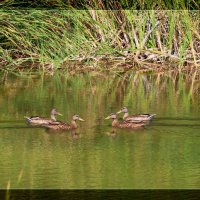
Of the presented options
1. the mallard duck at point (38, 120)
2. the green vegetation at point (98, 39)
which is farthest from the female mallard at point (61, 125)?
the green vegetation at point (98, 39)

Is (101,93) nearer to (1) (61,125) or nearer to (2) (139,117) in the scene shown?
(2) (139,117)

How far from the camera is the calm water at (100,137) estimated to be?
773 cm

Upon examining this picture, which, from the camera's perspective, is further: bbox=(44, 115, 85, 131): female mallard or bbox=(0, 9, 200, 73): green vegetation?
bbox=(0, 9, 200, 73): green vegetation

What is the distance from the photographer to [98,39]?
13977 mm


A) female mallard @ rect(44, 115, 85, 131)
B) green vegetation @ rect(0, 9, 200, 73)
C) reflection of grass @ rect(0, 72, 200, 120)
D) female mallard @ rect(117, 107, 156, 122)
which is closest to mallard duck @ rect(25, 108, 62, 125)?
female mallard @ rect(44, 115, 85, 131)

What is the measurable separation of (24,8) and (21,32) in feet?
2.16

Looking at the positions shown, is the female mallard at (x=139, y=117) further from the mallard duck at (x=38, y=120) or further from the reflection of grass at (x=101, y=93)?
the mallard duck at (x=38, y=120)

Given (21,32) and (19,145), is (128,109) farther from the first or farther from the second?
(21,32)

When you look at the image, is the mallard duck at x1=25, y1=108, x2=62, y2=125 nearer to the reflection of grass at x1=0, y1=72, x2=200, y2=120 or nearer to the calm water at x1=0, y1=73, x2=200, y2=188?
the calm water at x1=0, y1=73, x2=200, y2=188

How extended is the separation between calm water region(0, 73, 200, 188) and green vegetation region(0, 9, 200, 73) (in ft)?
1.67

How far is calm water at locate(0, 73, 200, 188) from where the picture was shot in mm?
7730

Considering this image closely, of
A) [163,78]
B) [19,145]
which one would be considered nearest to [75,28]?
[163,78]

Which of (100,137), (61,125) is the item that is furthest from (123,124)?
(100,137)

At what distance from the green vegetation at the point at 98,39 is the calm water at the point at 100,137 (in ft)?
1.67
